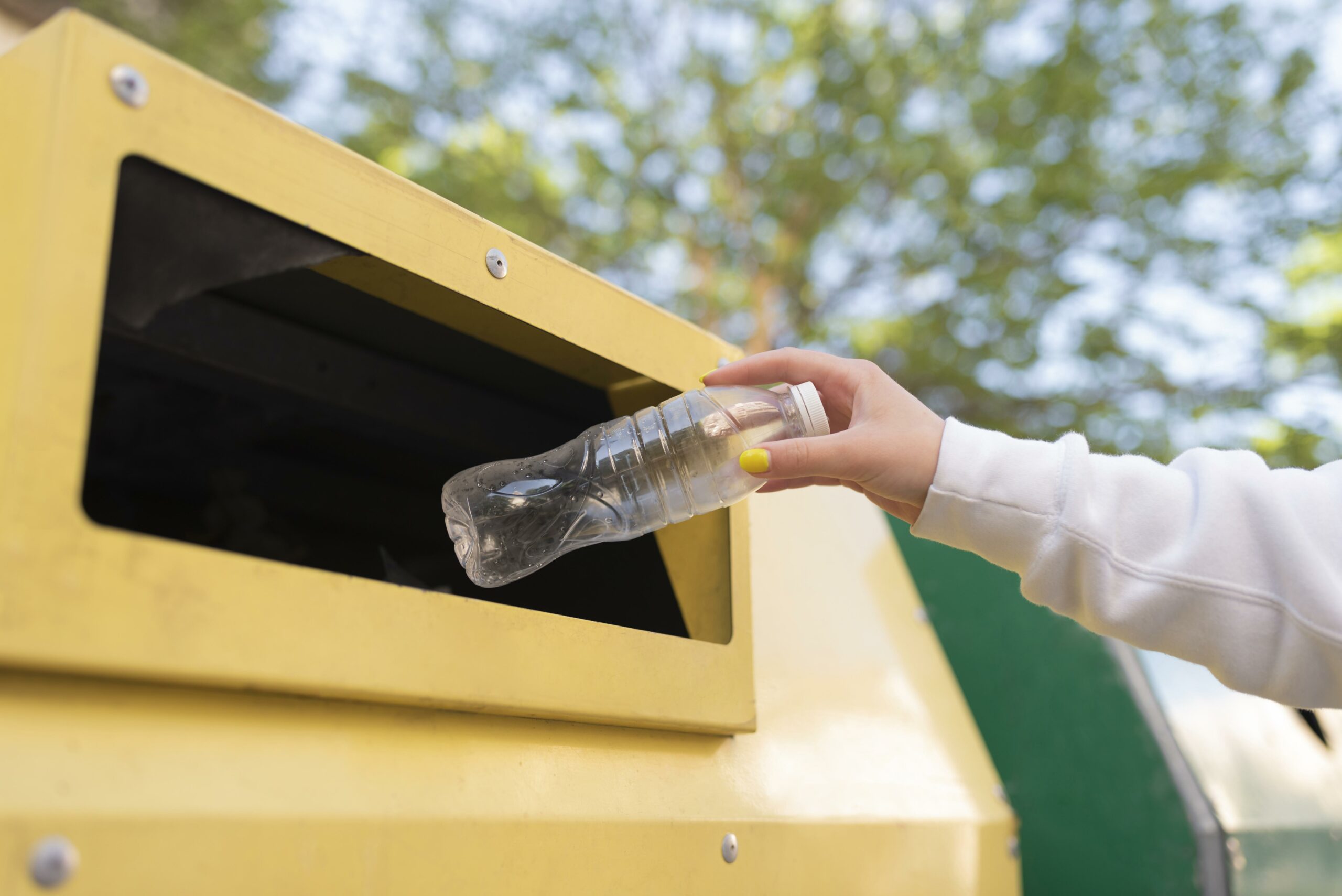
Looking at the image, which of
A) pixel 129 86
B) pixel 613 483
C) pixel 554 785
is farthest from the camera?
pixel 613 483

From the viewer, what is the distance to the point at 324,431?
1284 millimetres

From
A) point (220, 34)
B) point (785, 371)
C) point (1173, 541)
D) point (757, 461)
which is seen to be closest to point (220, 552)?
point (757, 461)

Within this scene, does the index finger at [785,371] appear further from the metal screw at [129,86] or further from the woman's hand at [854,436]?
the metal screw at [129,86]

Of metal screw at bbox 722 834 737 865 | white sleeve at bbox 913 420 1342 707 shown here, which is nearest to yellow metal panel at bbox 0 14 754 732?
metal screw at bbox 722 834 737 865

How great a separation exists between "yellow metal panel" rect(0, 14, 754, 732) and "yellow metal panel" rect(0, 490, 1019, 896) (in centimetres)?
3

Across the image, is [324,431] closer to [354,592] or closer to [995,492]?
[354,592]

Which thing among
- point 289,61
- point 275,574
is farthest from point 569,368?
point 289,61

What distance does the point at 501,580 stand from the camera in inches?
44.1

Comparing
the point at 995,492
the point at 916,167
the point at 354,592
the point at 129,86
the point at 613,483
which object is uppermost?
the point at 916,167

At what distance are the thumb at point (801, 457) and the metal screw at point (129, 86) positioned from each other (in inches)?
21.9

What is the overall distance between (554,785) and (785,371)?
0.48 meters

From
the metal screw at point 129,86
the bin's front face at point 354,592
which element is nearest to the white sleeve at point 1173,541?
the bin's front face at point 354,592

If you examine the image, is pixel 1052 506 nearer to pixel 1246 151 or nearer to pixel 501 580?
pixel 501 580

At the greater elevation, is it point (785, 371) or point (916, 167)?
point (916, 167)
